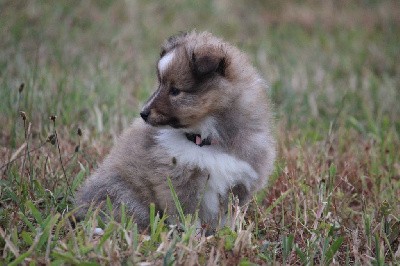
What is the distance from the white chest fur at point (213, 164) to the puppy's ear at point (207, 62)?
1.41 feet

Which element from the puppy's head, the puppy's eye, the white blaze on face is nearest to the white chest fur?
the puppy's head

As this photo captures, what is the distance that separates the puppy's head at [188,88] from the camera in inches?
156

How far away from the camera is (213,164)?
4.00 m

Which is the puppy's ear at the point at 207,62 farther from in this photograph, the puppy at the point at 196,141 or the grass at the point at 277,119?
the grass at the point at 277,119

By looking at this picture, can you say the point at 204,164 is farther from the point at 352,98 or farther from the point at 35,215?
the point at 352,98

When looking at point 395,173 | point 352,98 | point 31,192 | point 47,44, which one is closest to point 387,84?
point 352,98

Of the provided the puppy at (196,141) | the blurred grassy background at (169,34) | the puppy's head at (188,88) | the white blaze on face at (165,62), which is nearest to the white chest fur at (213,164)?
the puppy at (196,141)

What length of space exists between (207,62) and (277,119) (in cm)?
246

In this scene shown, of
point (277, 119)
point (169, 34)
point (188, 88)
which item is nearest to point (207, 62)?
point (188, 88)

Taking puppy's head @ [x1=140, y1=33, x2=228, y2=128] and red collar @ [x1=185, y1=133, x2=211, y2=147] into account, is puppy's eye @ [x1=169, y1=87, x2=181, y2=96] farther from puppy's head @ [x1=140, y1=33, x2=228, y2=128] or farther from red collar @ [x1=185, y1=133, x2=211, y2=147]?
red collar @ [x1=185, y1=133, x2=211, y2=147]

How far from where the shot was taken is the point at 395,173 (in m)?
5.23

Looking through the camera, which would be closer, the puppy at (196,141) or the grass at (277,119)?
the grass at (277,119)

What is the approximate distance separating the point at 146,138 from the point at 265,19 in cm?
595

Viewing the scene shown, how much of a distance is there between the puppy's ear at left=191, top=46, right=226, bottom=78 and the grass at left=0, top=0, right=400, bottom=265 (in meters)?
0.83
